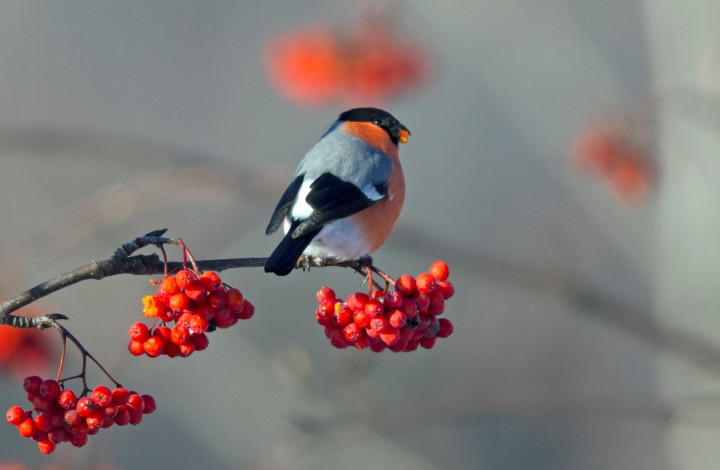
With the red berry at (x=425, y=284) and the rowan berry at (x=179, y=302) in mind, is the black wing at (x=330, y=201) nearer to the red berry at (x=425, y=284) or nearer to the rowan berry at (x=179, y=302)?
the red berry at (x=425, y=284)

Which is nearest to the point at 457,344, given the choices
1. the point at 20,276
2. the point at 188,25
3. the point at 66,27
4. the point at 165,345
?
the point at 20,276

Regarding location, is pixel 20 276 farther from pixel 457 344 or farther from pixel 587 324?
pixel 587 324

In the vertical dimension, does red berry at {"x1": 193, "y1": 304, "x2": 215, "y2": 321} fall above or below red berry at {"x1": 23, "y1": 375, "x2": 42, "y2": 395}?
above

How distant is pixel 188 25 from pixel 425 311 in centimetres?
633

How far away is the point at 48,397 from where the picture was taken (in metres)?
1.22

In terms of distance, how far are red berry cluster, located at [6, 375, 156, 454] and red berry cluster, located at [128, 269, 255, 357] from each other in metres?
0.08

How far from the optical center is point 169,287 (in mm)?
1246

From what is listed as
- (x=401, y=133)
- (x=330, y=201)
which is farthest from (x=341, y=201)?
(x=401, y=133)

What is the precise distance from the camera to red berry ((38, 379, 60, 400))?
1.22 meters

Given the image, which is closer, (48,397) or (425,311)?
(48,397)

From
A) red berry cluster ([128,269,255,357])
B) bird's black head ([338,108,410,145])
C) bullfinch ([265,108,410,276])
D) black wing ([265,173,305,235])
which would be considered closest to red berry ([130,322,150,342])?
red berry cluster ([128,269,255,357])

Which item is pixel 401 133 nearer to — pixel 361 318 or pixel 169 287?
pixel 361 318

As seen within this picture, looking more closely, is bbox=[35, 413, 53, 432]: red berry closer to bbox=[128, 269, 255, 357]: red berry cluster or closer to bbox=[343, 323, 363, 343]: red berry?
bbox=[128, 269, 255, 357]: red berry cluster

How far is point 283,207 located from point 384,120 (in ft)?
2.06
